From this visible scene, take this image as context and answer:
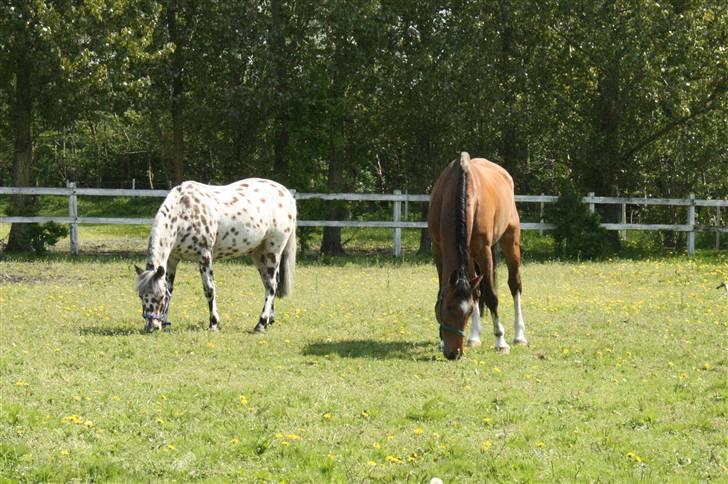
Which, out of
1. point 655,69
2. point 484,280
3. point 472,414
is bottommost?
point 472,414

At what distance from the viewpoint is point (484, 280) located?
1009cm

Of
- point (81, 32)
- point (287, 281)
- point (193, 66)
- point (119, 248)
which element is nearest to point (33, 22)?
point (81, 32)

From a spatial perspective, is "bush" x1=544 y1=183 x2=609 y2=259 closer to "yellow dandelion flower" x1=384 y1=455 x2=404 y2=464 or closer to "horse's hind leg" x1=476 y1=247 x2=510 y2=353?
"horse's hind leg" x1=476 y1=247 x2=510 y2=353

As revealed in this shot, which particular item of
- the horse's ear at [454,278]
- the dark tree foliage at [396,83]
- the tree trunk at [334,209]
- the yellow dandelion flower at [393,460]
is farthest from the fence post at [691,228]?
the yellow dandelion flower at [393,460]

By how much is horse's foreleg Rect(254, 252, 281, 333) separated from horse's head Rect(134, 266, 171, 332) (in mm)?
1224

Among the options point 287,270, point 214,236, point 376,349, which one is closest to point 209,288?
point 214,236

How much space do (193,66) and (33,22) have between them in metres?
4.40

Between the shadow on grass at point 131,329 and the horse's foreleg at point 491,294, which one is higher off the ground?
the horse's foreleg at point 491,294

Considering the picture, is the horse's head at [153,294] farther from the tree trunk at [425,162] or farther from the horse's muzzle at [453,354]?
the tree trunk at [425,162]

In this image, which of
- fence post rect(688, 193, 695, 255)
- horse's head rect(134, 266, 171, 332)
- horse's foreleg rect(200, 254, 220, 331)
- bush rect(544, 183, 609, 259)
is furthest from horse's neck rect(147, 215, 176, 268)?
fence post rect(688, 193, 695, 255)

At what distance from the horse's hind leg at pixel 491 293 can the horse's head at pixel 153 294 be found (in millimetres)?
3610

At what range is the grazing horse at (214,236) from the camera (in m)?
A: 10.7

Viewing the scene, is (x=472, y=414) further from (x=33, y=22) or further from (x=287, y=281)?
(x=33, y=22)

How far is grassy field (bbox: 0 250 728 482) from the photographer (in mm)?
5785
